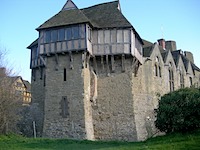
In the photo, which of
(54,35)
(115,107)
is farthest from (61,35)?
(115,107)

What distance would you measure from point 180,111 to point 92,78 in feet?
29.4

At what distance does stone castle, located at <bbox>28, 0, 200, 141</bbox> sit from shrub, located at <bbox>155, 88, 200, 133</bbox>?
319cm

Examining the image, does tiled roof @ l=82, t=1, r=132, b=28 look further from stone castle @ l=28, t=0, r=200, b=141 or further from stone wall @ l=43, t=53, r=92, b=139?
stone wall @ l=43, t=53, r=92, b=139

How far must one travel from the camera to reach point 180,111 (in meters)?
17.5

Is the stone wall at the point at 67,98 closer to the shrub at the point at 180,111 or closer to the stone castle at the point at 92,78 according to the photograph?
the stone castle at the point at 92,78

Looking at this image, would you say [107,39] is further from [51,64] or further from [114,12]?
[51,64]

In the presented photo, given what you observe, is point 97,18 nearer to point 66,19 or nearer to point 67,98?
point 66,19

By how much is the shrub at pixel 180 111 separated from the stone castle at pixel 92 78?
3.19m

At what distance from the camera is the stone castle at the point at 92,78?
22.7 metres

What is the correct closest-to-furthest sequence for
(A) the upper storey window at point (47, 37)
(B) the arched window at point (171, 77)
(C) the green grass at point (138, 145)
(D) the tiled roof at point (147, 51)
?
(C) the green grass at point (138, 145), (A) the upper storey window at point (47, 37), (D) the tiled roof at point (147, 51), (B) the arched window at point (171, 77)

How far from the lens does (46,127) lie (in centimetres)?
2295

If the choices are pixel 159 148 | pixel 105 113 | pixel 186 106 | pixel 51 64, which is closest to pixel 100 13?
pixel 51 64

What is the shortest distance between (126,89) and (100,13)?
7574 mm

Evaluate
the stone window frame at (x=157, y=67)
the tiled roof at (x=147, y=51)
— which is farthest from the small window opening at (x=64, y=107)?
the stone window frame at (x=157, y=67)
